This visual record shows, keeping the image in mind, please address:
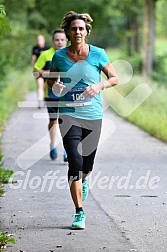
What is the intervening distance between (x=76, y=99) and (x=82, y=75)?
0.80ft

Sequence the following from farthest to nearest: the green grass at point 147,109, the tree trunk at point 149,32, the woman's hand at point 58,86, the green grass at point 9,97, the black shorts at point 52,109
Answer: the tree trunk at point 149,32 < the green grass at point 9,97 < the green grass at point 147,109 < the black shorts at point 52,109 < the woman's hand at point 58,86

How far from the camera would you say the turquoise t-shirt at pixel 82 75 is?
7.92 meters

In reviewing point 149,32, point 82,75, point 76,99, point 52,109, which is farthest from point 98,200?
point 149,32

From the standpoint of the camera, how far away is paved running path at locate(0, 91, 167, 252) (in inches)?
288

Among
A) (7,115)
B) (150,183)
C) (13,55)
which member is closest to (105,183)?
(150,183)

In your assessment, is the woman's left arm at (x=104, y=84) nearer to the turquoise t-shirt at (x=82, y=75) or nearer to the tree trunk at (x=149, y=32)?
the turquoise t-shirt at (x=82, y=75)

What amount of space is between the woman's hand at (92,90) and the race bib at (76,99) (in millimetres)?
91

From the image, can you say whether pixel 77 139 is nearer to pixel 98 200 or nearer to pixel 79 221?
pixel 79 221

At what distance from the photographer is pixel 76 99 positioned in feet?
25.9

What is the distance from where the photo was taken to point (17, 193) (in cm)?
1004

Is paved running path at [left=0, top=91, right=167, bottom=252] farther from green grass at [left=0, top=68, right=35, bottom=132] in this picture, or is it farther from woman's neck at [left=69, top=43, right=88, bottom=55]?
green grass at [left=0, top=68, right=35, bottom=132]

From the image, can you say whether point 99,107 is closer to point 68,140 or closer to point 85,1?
point 68,140

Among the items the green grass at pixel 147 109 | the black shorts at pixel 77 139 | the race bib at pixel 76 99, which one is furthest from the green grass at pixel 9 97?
the race bib at pixel 76 99

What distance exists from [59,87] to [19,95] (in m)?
21.4
